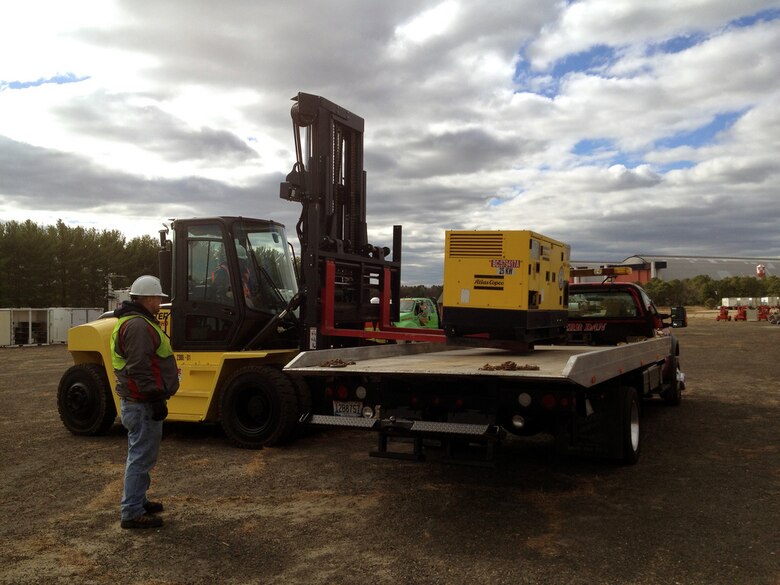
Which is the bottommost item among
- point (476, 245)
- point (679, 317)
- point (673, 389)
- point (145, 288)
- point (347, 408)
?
point (673, 389)

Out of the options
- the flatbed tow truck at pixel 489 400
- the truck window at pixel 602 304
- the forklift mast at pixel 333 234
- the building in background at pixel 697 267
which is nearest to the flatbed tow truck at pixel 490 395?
the flatbed tow truck at pixel 489 400

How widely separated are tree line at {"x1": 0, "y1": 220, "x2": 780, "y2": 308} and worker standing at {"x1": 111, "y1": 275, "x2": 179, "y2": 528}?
43966 millimetres

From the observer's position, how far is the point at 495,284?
6559 millimetres

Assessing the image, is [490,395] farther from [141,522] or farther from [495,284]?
[141,522]

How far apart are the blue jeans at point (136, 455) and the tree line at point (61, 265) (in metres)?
44.1

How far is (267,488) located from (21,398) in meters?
8.87

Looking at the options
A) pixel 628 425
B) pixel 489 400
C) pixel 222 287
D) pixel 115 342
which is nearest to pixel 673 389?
pixel 628 425

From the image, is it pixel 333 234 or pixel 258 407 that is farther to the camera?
pixel 333 234

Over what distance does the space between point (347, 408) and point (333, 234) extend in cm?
296

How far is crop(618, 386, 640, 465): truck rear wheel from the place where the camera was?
637 cm

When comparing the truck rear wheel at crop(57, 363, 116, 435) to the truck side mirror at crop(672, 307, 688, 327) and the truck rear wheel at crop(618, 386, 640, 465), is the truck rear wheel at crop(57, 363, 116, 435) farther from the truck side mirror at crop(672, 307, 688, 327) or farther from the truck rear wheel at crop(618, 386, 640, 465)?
the truck side mirror at crop(672, 307, 688, 327)

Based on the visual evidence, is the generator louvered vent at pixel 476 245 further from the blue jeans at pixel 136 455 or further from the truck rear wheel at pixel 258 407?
the blue jeans at pixel 136 455

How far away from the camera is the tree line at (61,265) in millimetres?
44938

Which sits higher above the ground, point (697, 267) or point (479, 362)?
point (697, 267)
